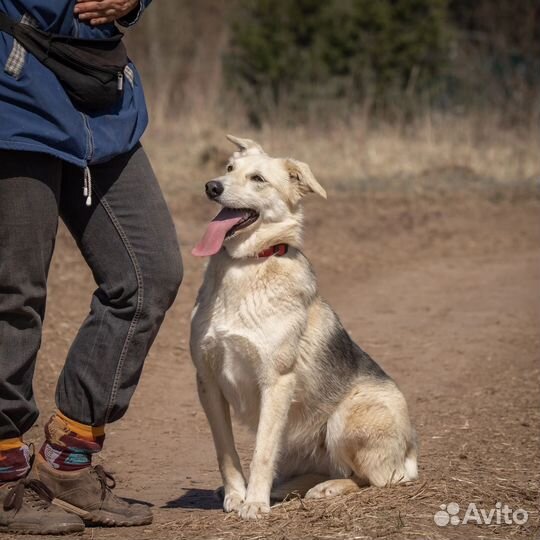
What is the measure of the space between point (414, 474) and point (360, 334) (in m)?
3.28

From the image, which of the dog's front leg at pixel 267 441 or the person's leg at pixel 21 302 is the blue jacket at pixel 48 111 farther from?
the dog's front leg at pixel 267 441

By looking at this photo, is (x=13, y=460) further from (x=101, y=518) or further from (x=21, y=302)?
(x=21, y=302)

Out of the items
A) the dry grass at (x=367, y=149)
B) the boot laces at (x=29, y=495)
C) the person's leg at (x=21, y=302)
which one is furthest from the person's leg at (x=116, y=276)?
the dry grass at (x=367, y=149)

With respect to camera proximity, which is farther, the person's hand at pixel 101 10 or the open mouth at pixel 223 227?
the open mouth at pixel 223 227

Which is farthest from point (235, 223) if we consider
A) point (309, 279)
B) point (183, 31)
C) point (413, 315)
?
point (183, 31)

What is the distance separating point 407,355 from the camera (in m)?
7.53

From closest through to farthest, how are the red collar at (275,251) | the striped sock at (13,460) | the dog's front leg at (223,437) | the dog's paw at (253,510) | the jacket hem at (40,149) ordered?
the jacket hem at (40,149), the striped sock at (13,460), the dog's paw at (253,510), the dog's front leg at (223,437), the red collar at (275,251)

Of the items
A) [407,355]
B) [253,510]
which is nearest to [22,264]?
[253,510]

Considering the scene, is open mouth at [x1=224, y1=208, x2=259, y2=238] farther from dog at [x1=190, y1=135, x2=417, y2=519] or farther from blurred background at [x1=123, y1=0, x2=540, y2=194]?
blurred background at [x1=123, y1=0, x2=540, y2=194]

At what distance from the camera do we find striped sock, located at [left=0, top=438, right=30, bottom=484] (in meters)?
3.79

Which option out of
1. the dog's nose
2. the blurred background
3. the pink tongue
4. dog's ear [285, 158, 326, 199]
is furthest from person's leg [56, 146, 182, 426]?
the blurred background

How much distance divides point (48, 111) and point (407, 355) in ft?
14.9

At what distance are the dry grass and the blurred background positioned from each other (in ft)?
0.08

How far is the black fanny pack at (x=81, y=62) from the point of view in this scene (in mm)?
3514
